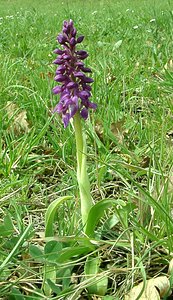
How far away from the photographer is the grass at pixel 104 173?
1.34 metres

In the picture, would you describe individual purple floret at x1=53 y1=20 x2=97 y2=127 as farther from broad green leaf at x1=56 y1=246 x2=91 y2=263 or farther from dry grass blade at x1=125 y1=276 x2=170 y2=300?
dry grass blade at x1=125 y1=276 x2=170 y2=300

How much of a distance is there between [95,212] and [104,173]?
524 millimetres

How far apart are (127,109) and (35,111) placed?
1.57 feet

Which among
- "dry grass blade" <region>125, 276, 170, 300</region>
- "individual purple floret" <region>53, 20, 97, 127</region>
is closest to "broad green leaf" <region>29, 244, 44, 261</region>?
"dry grass blade" <region>125, 276, 170, 300</region>

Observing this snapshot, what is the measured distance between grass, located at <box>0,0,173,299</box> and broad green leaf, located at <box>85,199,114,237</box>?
1.3 inches

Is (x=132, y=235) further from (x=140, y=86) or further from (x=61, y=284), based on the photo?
(x=140, y=86)

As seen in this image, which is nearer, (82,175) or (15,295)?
(15,295)

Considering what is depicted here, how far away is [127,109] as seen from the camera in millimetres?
2547

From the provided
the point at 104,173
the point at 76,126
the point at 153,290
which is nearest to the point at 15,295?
the point at 153,290

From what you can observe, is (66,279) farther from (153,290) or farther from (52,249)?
(153,290)

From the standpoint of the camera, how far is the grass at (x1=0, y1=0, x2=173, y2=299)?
134 cm

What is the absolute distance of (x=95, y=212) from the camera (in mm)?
1395

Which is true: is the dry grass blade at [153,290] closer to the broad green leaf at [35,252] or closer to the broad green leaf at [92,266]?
the broad green leaf at [92,266]

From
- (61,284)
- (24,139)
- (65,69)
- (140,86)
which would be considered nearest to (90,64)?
(140,86)
